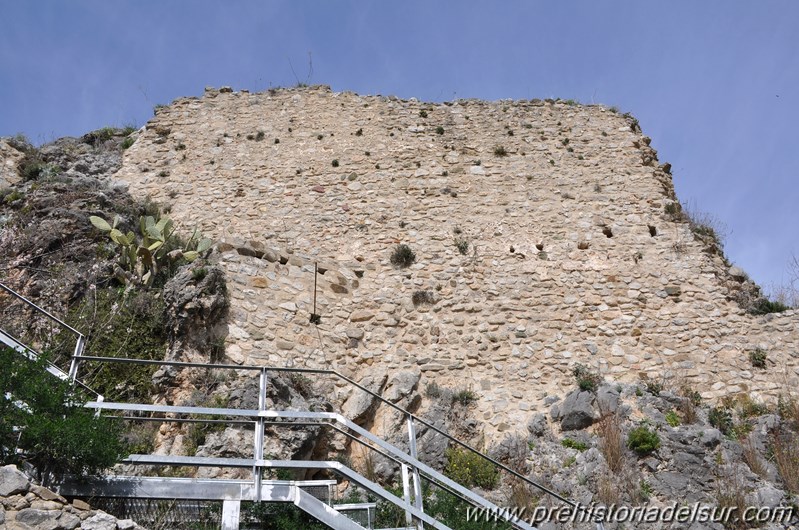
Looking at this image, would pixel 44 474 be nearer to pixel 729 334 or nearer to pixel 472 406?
pixel 472 406

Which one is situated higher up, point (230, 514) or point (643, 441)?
point (643, 441)

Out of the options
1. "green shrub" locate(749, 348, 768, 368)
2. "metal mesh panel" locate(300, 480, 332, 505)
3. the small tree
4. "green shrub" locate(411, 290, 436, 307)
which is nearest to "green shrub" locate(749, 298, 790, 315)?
"green shrub" locate(749, 348, 768, 368)

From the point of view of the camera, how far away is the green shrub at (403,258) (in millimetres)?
12258

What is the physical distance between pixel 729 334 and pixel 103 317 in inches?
359

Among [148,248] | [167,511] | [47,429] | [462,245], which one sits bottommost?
[167,511]

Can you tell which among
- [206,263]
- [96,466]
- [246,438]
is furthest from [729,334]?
[96,466]

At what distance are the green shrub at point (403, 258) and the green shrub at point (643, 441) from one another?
4.69m

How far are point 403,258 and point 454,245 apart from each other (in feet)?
3.09

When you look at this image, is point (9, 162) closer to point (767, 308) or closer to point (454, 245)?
point (454, 245)

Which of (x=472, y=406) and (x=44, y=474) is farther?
(x=472, y=406)

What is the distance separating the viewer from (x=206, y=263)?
35.6 ft

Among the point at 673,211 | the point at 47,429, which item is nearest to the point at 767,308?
the point at 673,211

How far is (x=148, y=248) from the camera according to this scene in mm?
11203

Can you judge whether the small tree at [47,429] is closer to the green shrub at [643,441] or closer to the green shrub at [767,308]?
the green shrub at [643,441]
